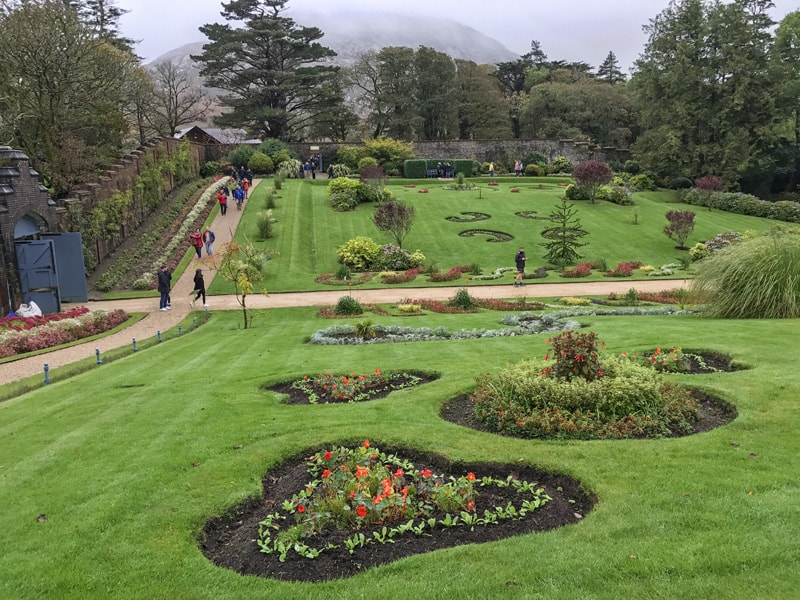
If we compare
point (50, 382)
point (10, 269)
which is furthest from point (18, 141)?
point (50, 382)

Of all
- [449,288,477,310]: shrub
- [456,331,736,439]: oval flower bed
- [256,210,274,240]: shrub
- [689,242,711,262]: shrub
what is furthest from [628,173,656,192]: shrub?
[456,331,736,439]: oval flower bed

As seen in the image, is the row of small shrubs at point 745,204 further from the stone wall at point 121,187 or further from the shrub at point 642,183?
the stone wall at point 121,187

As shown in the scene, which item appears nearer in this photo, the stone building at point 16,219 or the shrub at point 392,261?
the stone building at point 16,219

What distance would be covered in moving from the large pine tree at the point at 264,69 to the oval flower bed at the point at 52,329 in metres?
37.5

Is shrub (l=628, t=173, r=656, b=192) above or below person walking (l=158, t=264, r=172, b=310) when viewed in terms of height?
above

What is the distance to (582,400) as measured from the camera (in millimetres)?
6270

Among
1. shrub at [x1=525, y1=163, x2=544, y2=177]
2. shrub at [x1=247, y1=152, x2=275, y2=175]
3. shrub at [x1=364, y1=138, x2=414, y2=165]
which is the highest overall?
shrub at [x1=364, y1=138, x2=414, y2=165]

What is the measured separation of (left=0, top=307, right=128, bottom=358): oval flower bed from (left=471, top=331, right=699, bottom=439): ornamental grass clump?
457 inches

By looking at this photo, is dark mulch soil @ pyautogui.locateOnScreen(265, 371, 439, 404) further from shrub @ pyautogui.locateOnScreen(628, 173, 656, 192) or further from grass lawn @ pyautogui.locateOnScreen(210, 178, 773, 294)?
shrub @ pyautogui.locateOnScreen(628, 173, 656, 192)

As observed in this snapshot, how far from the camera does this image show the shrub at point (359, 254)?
80.4 ft

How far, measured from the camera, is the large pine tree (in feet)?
164

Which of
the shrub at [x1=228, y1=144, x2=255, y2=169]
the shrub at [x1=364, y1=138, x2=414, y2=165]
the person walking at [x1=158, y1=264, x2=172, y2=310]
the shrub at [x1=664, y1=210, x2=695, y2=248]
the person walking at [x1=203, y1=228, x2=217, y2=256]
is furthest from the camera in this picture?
the shrub at [x1=364, y1=138, x2=414, y2=165]

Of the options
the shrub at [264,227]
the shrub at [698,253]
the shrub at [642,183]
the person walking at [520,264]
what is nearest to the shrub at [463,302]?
the person walking at [520,264]

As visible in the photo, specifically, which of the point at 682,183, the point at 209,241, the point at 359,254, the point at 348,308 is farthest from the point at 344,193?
the point at 682,183
